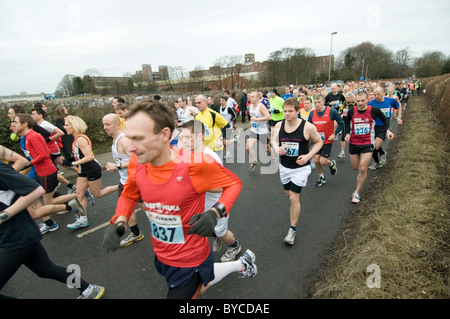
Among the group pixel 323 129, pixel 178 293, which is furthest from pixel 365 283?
pixel 323 129

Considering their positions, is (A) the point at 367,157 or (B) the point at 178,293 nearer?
(B) the point at 178,293

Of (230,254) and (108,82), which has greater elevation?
(108,82)

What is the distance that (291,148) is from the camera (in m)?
3.65

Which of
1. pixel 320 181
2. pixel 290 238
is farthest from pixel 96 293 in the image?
pixel 320 181

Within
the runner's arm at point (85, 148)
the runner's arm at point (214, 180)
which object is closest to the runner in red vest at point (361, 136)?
the runner's arm at point (214, 180)

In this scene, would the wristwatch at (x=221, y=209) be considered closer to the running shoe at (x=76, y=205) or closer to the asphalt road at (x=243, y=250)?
the asphalt road at (x=243, y=250)

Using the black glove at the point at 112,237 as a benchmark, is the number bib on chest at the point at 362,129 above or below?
above

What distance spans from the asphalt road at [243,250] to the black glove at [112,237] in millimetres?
1524

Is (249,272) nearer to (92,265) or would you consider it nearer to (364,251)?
(364,251)

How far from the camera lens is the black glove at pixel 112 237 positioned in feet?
5.32

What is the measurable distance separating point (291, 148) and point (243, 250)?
5.76 feet

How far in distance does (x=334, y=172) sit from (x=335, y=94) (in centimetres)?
509

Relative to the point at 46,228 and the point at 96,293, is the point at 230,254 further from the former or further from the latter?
the point at 46,228

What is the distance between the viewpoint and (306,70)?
161ft
